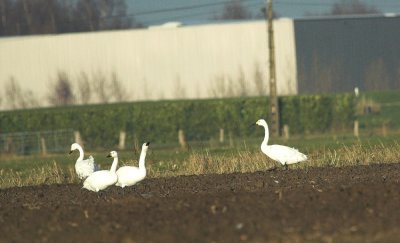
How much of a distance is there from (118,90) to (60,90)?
384 centimetres

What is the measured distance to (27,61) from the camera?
7738 cm

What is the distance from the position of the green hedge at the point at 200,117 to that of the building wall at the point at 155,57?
12.7 metres

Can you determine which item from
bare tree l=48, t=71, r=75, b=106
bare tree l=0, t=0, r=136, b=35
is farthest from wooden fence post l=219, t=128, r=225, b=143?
bare tree l=0, t=0, r=136, b=35

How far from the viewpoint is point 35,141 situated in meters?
57.1

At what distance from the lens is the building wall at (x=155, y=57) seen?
7519 cm

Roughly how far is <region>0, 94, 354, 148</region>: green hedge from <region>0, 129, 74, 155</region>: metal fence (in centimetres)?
310

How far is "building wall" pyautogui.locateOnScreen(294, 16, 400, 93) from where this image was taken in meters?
74.4

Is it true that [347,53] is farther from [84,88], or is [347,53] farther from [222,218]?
[222,218]

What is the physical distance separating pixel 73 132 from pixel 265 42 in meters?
19.6

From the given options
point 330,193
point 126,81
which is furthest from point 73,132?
point 330,193

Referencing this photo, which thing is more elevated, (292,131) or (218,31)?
(218,31)

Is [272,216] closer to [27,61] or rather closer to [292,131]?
[292,131]

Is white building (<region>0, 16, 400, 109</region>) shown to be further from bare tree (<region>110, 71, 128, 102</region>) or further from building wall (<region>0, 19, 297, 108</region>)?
bare tree (<region>110, 71, 128, 102</region>)

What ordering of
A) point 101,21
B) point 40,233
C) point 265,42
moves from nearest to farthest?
1. point 40,233
2. point 265,42
3. point 101,21
